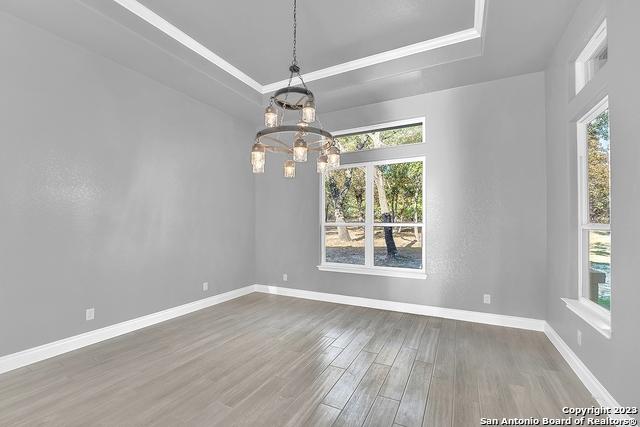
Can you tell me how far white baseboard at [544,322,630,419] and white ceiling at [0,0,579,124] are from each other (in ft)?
10.0

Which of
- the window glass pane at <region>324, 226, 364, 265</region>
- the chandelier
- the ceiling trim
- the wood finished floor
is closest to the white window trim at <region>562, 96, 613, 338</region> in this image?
the wood finished floor

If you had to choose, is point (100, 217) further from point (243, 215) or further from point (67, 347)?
point (243, 215)

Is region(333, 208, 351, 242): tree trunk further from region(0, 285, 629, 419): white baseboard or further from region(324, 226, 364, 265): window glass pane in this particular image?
region(0, 285, 629, 419): white baseboard

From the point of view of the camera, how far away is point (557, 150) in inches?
121

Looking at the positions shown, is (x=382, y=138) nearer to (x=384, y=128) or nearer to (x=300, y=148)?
(x=384, y=128)

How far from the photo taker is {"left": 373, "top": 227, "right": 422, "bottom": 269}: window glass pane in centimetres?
427

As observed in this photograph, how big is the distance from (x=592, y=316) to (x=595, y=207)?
0.91m

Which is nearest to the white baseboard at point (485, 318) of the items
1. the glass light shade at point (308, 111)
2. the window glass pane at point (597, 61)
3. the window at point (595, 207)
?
the window at point (595, 207)

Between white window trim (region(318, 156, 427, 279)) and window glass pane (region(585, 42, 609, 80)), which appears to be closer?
Result: window glass pane (region(585, 42, 609, 80))

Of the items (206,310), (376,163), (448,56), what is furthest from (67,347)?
(448,56)

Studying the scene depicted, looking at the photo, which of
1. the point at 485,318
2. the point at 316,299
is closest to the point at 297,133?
the point at 316,299

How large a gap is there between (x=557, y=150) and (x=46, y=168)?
5.30 m

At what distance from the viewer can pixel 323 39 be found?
3.35 metres

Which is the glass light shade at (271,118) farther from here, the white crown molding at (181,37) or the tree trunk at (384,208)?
the tree trunk at (384,208)
